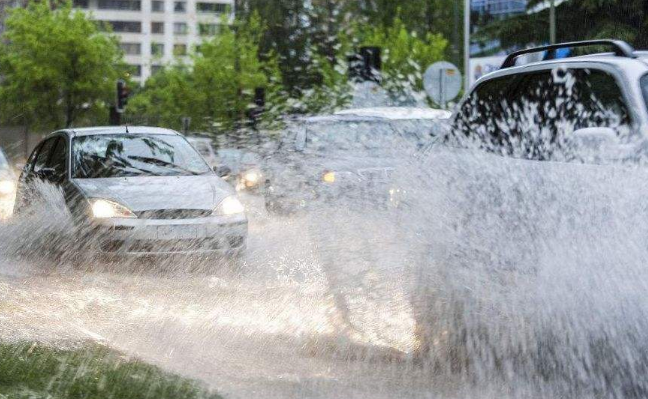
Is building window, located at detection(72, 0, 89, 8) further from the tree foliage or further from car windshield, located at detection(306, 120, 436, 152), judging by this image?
car windshield, located at detection(306, 120, 436, 152)

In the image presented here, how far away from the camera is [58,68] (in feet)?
181

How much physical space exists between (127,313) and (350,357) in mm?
2092

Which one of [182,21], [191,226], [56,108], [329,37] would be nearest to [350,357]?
[191,226]

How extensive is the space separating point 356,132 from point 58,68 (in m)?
45.6

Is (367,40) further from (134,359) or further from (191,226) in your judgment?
(134,359)

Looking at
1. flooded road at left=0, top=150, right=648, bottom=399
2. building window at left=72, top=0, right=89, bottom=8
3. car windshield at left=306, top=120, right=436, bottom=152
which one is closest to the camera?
flooded road at left=0, top=150, right=648, bottom=399

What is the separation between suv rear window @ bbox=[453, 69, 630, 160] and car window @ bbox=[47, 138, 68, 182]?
6.09m

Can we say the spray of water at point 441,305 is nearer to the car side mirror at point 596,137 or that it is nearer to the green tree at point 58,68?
the car side mirror at point 596,137

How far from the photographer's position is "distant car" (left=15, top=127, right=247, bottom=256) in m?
10.0

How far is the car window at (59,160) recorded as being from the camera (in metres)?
11.4

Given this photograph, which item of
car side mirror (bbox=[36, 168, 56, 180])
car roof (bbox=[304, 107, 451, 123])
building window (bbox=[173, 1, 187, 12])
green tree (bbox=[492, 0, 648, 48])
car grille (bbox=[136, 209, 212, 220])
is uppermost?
building window (bbox=[173, 1, 187, 12])

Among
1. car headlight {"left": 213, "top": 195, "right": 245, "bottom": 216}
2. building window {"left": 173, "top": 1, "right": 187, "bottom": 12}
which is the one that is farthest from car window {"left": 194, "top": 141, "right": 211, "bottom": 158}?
building window {"left": 173, "top": 1, "right": 187, "bottom": 12}

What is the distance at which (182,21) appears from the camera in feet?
400

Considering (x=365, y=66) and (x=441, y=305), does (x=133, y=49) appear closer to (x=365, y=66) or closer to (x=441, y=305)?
(x=365, y=66)
